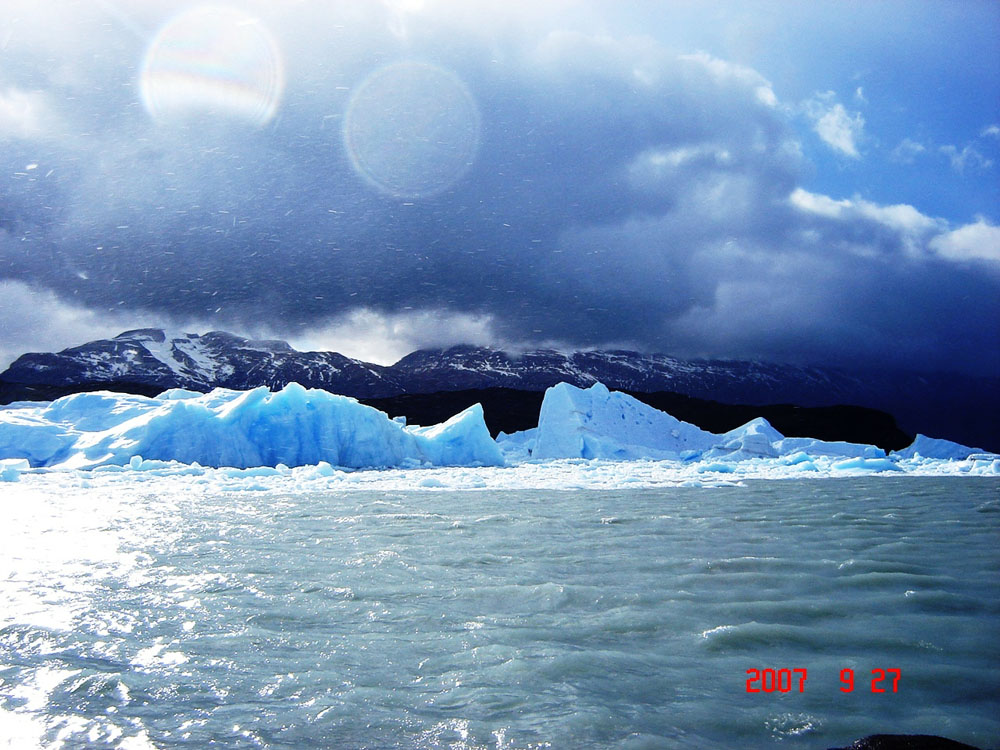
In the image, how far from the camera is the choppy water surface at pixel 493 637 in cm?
224

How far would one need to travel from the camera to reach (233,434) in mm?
20906

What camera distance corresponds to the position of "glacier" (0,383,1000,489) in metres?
17.2

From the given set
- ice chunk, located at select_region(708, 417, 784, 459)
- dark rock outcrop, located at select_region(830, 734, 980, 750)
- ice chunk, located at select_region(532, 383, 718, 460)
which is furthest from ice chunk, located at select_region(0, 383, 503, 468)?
dark rock outcrop, located at select_region(830, 734, 980, 750)

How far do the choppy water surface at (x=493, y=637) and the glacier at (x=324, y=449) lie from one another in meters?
8.85

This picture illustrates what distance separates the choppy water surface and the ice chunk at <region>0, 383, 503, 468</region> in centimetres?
1401

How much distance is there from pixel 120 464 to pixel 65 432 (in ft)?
11.9

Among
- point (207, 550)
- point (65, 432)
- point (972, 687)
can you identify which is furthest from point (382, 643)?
point (65, 432)

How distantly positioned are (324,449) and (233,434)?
10.4 feet

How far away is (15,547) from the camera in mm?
5863

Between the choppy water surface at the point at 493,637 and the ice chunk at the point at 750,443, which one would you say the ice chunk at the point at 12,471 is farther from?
the ice chunk at the point at 750,443

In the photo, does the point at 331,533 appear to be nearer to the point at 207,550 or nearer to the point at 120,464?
the point at 207,550
